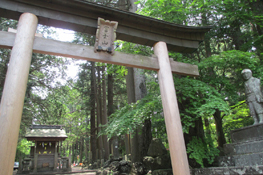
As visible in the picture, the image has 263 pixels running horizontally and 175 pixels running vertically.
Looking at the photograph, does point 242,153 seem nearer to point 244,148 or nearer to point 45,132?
point 244,148

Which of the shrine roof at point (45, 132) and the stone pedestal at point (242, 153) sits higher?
the shrine roof at point (45, 132)

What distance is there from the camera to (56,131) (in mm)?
14688

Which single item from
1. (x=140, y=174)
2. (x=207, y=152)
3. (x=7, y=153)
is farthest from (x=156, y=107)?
(x=7, y=153)

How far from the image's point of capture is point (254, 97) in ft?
19.0

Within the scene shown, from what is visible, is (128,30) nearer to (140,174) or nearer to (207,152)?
(207,152)

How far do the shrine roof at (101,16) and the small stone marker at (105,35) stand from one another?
22 cm

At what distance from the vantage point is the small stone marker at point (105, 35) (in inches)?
167

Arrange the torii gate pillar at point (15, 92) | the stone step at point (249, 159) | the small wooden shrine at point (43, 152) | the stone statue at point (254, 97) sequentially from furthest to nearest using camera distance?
the small wooden shrine at point (43, 152), the stone statue at point (254, 97), the stone step at point (249, 159), the torii gate pillar at point (15, 92)

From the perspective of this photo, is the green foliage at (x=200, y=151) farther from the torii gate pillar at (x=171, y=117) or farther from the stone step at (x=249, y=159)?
the torii gate pillar at (x=171, y=117)

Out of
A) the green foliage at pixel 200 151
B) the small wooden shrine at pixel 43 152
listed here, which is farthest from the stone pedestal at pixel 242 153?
the small wooden shrine at pixel 43 152

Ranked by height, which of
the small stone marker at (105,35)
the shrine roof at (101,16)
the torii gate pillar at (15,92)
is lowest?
the torii gate pillar at (15,92)

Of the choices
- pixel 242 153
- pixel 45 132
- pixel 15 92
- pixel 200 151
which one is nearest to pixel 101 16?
pixel 15 92

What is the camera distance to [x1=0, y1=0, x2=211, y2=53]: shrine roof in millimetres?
3945

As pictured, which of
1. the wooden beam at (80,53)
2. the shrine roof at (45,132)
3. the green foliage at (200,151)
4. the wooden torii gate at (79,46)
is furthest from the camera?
the shrine roof at (45,132)
